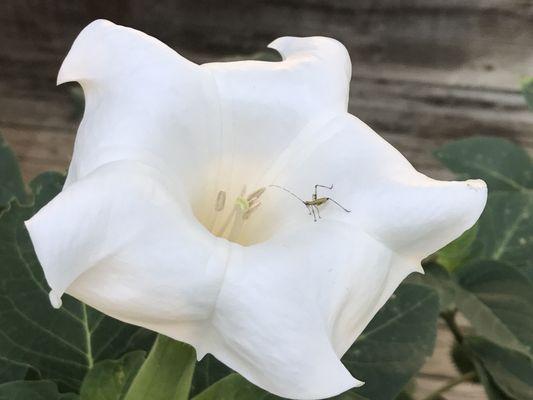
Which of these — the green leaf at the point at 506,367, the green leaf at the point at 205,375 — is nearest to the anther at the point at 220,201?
the green leaf at the point at 205,375

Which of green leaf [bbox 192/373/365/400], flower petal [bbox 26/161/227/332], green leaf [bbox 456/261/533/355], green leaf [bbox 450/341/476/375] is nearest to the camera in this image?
flower petal [bbox 26/161/227/332]

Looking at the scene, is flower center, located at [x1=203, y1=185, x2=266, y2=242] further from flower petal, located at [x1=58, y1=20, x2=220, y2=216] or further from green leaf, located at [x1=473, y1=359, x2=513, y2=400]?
green leaf, located at [x1=473, y1=359, x2=513, y2=400]

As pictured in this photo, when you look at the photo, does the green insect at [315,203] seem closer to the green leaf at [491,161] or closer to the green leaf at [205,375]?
the green leaf at [205,375]

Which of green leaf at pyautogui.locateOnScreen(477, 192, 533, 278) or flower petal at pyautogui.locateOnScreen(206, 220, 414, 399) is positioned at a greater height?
flower petal at pyautogui.locateOnScreen(206, 220, 414, 399)

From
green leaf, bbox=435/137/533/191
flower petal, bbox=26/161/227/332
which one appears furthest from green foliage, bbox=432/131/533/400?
flower petal, bbox=26/161/227/332

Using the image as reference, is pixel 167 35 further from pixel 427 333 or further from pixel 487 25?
pixel 427 333

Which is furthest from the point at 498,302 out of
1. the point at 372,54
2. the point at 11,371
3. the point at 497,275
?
the point at 372,54

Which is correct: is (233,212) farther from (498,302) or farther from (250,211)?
(498,302)
